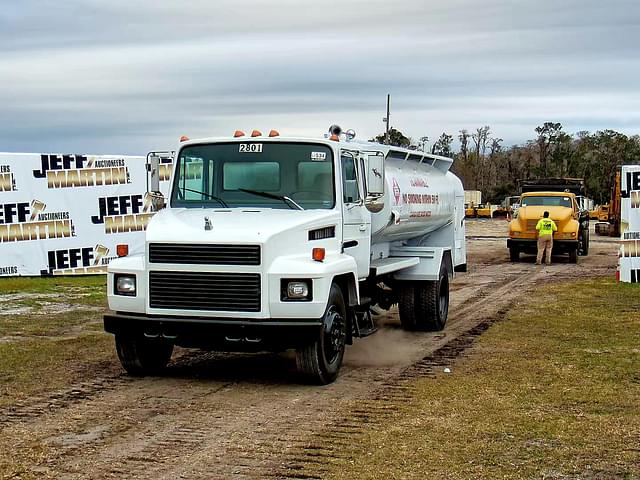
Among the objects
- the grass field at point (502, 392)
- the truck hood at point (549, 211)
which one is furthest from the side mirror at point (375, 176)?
the truck hood at point (549, 211)

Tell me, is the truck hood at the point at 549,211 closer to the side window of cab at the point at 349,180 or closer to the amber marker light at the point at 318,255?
the side window of cab at the point at 349,180

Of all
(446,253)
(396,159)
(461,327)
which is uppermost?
(396,159)

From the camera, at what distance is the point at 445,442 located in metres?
7.01

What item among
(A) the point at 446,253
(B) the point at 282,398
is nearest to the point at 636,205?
(A) the point at 446,253

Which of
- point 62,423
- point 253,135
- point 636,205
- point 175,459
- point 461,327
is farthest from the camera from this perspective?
point 636,205

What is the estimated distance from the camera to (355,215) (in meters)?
10.1

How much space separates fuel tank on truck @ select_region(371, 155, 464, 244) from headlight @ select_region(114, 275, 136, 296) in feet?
10.5

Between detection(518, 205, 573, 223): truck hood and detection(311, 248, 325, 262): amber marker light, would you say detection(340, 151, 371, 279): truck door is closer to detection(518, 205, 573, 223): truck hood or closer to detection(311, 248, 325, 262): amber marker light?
detection(311, 248, 325, 262): amber marker light

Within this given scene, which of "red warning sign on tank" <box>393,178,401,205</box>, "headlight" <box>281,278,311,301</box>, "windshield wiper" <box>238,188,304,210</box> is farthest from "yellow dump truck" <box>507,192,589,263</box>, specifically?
"headlight" <box>281,278,311,301</box>

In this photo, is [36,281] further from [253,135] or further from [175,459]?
[175,459]

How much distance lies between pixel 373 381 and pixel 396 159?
3654mm

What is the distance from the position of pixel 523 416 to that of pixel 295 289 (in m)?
2.33

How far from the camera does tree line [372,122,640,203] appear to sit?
270 ft

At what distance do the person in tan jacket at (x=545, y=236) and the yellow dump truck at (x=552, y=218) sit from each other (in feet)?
1.60
